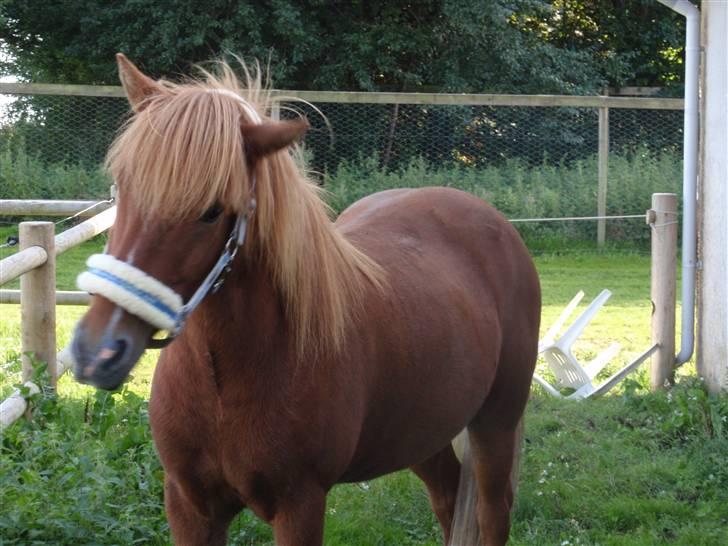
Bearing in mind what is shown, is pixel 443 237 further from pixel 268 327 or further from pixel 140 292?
pixel 140 292

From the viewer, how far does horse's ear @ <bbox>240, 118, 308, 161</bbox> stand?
6.89ft

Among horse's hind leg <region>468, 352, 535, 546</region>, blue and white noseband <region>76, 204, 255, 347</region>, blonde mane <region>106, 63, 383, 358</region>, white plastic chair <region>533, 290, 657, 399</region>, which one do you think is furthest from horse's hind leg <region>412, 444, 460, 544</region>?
white plastic chair <region>533, 290, 657, 399</region>

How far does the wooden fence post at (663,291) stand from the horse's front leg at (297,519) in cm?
407

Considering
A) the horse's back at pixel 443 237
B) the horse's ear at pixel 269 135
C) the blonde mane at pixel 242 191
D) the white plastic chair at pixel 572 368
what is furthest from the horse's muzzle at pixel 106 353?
the white plastic chair at pixel 572 368

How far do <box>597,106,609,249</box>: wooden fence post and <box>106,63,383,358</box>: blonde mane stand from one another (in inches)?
357

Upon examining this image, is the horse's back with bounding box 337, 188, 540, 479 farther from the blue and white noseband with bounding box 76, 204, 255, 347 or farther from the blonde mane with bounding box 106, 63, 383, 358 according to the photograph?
the blue and white noseband with bounding box 76, 204, 255, 347

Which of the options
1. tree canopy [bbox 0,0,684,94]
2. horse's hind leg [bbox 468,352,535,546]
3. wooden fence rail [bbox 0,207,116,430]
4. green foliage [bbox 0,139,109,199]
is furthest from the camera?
tree canopy [bbox 0,0,684,94]

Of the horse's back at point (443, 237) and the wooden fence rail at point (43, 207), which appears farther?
the wooden fence rail at point (43, 207)

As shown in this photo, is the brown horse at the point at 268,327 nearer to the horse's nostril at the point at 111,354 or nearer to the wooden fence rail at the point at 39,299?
the horse's nostril at the point at 111,354

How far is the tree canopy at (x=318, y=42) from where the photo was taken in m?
14.7

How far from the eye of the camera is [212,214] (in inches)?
83.6

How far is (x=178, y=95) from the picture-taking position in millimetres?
2256

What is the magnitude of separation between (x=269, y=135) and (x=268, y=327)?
53cm

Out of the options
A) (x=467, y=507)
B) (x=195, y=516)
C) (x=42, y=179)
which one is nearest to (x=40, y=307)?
(x=467, y=507)
